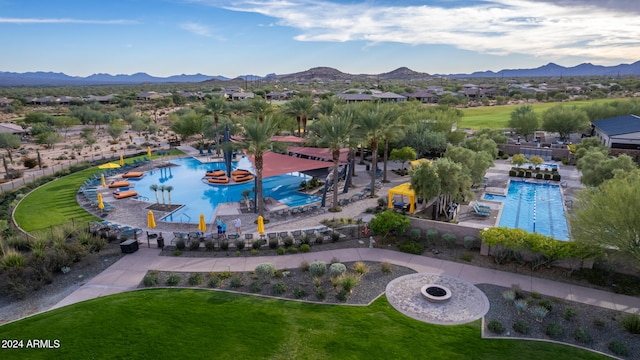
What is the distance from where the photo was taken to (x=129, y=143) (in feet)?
201

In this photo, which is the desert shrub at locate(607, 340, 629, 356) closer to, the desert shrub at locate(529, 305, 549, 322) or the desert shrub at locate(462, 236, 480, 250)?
the desert shrub at locate(529, 305, 549, 322)

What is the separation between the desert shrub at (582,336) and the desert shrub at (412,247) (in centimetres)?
841

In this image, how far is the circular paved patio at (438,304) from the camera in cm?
1536

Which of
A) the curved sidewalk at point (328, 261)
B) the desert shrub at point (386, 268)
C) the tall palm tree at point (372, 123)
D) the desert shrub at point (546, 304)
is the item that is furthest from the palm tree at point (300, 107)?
the desert shrub at point (546, 304)

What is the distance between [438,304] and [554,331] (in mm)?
4308

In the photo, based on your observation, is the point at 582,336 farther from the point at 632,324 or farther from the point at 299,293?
the point at 299,293

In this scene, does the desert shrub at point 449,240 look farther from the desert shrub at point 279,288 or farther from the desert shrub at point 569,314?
the desert shrub at point 279,288

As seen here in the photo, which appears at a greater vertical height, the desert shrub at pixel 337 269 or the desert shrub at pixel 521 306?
the desert shrub at pixel 337 269

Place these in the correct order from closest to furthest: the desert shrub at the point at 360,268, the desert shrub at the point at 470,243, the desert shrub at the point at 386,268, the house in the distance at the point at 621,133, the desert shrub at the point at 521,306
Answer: the desert shrub at the point at 521,306
the desert shrub at the point at 360,268
the desert shrub at the point at 386,268
the desert shrub at the point at 470,243
the house in the distance at the point at 621,133

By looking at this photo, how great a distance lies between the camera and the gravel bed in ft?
45.1

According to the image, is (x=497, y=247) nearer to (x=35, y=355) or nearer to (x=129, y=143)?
(x=35, y=355)

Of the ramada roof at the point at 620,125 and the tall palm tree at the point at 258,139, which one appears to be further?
the ramada roof at the point at 620,125

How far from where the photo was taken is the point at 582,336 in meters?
13.7

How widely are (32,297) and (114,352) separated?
23.6 ft
